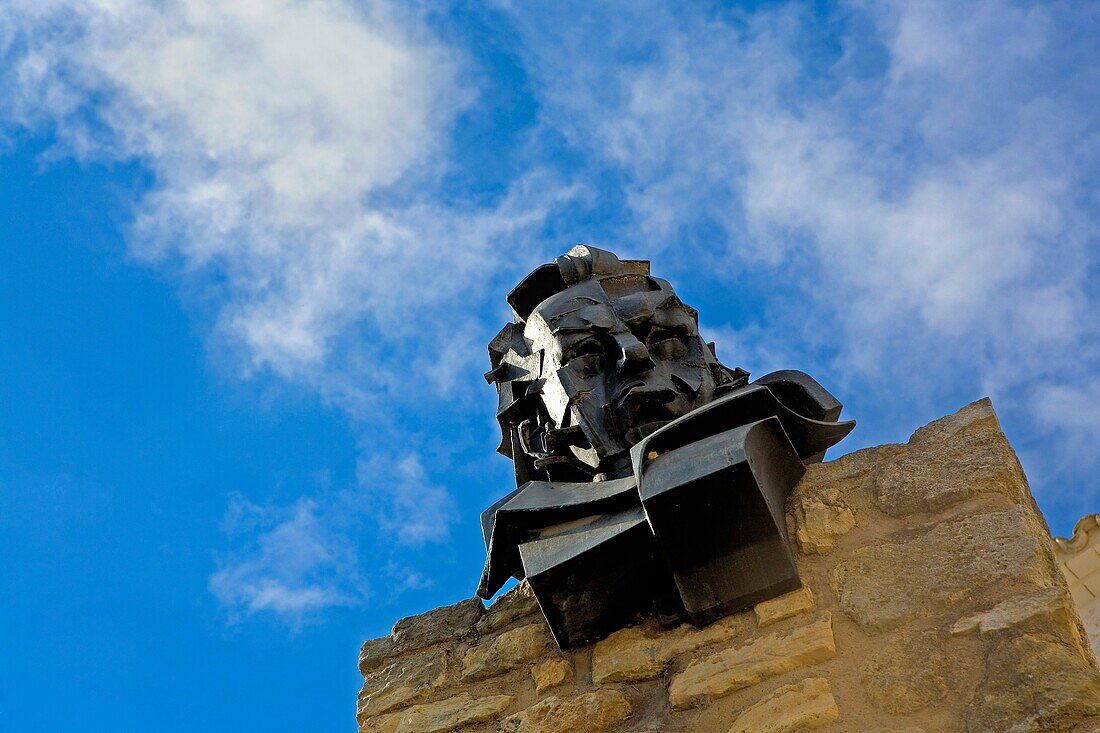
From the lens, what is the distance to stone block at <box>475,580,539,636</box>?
3.39 metres

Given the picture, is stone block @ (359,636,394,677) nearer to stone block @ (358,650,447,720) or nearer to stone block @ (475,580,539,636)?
stone block @ (358,650,447,720)

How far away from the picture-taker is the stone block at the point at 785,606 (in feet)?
9.12

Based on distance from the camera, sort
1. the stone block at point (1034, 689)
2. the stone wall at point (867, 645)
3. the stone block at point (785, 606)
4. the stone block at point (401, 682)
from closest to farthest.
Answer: the stone block at point (1034, 689) → the stone wall at point (867, 645) → the stone block at point (785, 606) → the stone block at point (401, 682)

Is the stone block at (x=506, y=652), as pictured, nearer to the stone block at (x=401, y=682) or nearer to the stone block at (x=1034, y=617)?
the stone block at (x=401, y=682)

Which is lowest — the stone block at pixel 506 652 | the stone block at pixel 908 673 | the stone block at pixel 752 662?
the stone block at pixel 908 673

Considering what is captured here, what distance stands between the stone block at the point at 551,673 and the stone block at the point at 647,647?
0.28 ft

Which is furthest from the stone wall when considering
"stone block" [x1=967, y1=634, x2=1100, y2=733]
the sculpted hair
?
the sculpted hair

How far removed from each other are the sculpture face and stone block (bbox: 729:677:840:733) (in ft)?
2.99

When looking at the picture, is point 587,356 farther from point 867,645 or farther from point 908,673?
point 908,673

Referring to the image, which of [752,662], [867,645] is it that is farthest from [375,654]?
[867,645]

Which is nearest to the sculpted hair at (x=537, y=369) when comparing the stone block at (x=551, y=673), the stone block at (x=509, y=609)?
the stone block at (x=509, y=609)

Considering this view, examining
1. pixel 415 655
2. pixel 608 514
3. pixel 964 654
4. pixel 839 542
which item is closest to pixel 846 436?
pixel 839 542

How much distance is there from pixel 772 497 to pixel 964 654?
1.94 ft

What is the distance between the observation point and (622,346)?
11.8ft
